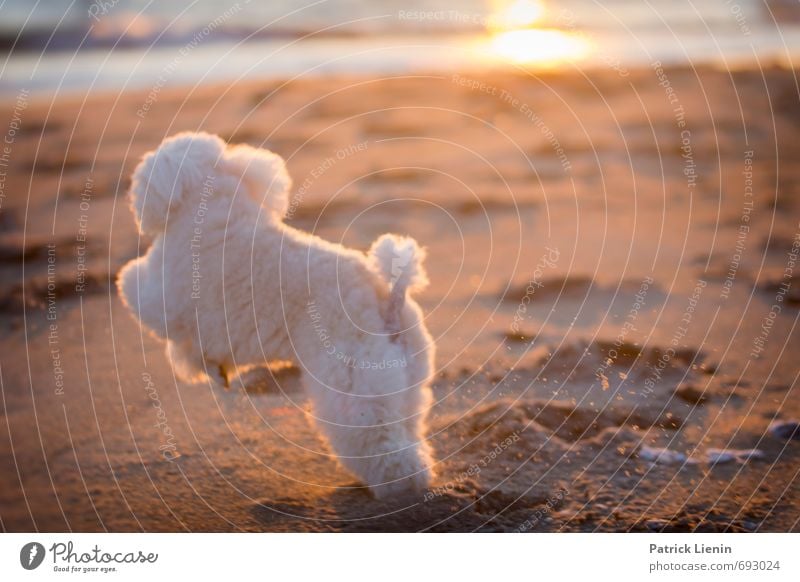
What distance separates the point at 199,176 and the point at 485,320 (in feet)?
6.59

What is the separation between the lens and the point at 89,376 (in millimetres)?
3869

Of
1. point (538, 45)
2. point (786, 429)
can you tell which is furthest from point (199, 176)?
point (538, 45)

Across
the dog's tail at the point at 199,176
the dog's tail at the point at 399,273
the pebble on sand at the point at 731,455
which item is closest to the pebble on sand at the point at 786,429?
the pebble on sand at the point at 731,455

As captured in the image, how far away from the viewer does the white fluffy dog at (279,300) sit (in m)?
2.74

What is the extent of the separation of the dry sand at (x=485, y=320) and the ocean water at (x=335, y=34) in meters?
0.69

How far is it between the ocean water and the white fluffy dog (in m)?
1.53

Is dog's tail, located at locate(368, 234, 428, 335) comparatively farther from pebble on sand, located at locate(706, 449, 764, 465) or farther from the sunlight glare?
the sunlight glare

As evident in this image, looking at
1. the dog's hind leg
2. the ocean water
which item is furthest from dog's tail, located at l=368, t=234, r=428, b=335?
the ocean water

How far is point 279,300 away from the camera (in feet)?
9.34

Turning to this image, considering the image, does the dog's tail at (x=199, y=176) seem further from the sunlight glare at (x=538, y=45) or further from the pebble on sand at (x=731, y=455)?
the sunlight glare at (x=538, y=45)

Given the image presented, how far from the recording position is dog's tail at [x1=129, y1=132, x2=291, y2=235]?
118 inches

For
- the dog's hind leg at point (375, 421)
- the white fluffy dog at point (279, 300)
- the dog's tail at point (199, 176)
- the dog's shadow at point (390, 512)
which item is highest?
the dog's tail at point (199, 176)

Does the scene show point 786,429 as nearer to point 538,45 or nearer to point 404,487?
point 404,487

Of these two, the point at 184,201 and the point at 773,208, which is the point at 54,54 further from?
the point at 773,208
